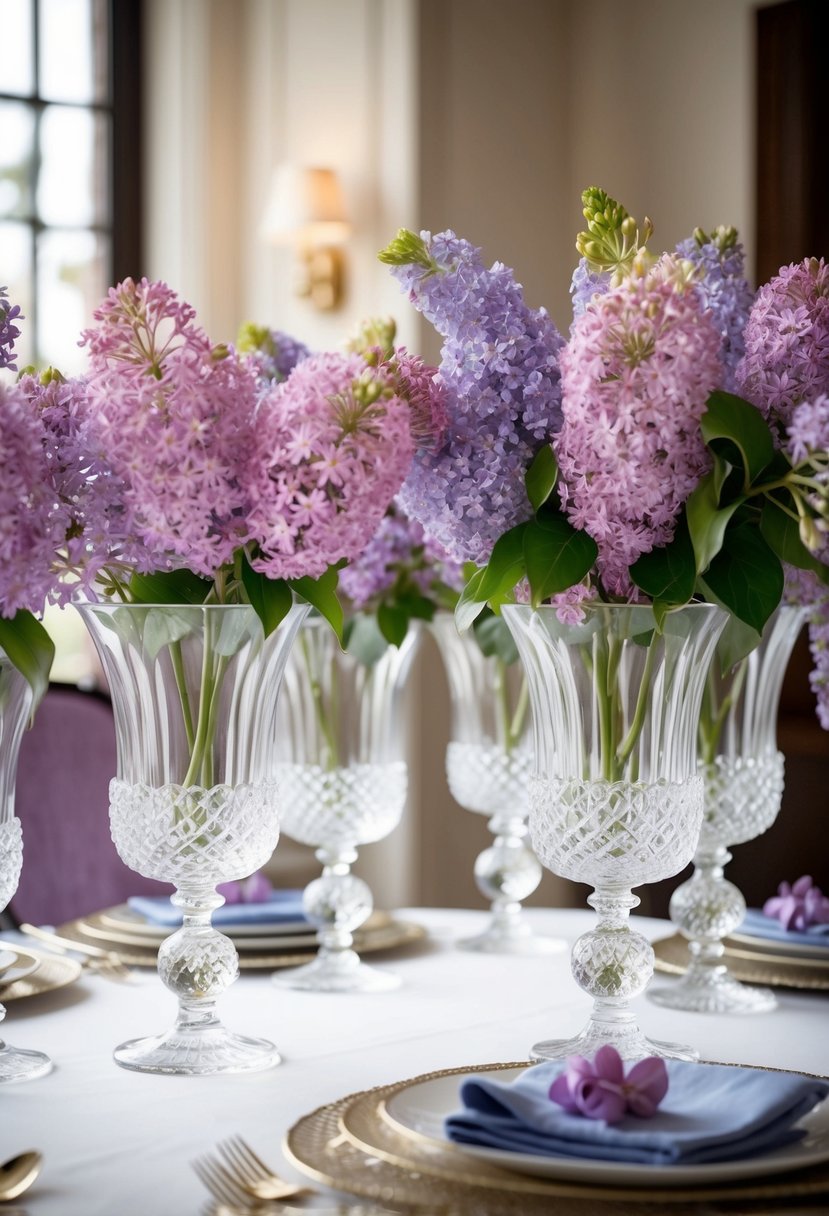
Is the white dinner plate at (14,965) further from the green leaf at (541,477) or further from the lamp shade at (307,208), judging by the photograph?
the lamp shade at (307,208)

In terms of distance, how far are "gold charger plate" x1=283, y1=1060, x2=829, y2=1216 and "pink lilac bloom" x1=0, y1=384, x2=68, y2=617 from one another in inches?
15.6

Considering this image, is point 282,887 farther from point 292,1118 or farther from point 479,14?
point 292,1118

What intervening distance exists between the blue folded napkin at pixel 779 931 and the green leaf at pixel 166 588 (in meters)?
0.70

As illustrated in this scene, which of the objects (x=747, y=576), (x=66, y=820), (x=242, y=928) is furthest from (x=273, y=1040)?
(x=66, y=820)

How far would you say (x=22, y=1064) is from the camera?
1158 millimetres

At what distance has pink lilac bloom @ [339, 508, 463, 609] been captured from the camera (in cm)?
158

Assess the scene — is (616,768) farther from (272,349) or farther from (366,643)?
A: (272,349)

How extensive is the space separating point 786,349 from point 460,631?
1.09 ft

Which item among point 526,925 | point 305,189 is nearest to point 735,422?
point 526,925

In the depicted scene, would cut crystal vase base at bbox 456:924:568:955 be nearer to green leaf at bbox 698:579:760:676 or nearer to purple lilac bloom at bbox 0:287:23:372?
green leaf at bbox 698:579:760:676

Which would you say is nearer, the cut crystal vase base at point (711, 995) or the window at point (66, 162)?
the cut crystal vase base at point (711, 995)

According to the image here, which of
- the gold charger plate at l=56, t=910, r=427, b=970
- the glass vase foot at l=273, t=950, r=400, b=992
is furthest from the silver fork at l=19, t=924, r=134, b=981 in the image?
the glass vase foot at l=273, t=950, r=400, b=992

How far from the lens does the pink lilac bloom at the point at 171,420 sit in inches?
41.0

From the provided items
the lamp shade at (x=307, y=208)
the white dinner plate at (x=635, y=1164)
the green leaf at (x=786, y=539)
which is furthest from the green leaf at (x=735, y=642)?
the lamp shade at (x=307, y=208)
